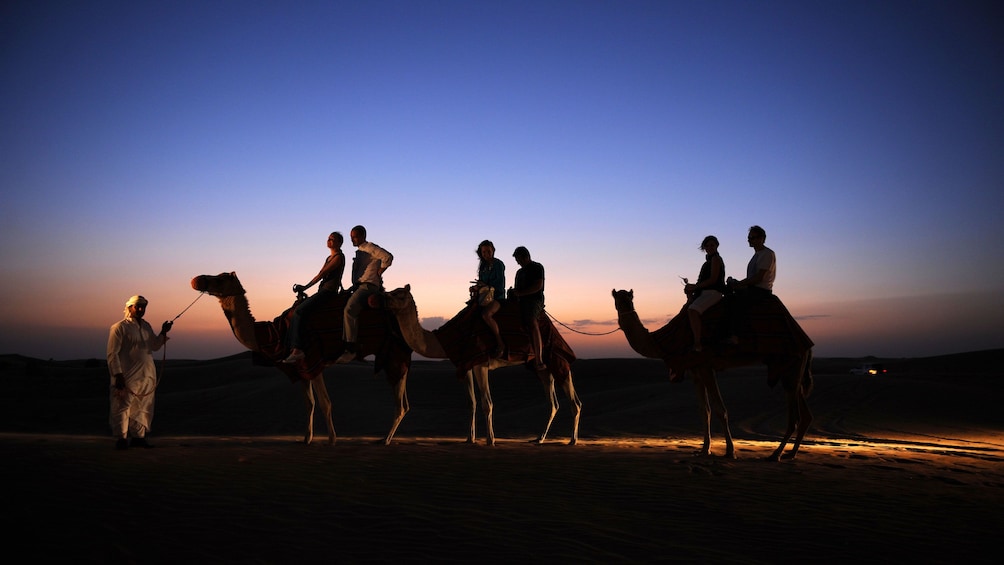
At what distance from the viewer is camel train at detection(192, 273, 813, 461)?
10.1 metres

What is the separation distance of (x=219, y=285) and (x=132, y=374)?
1.82m

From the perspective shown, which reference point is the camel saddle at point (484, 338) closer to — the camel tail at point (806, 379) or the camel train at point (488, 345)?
the camel train at point (488, 345)

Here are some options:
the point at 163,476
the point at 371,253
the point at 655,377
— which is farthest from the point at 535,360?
the point at 655,377

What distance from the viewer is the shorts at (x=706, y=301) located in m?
10.3

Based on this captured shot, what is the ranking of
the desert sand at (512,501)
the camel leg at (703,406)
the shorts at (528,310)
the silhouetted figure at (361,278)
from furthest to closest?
1. the shorts at (528,310)
2. the silhouetted figure at (361,278)
3. the camel leg at (703,406)
4. the desert sand at (512,501)

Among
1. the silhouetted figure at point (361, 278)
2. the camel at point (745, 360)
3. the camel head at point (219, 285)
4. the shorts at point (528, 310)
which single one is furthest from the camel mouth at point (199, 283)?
the camel at point (745, 360)

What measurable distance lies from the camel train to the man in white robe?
981mm

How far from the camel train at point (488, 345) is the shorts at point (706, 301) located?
0.11 meters

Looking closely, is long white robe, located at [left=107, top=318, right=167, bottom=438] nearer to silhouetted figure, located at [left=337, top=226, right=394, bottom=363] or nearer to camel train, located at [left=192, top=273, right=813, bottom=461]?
camel train, located at [left=192, top=273, right=813, bottom=461]

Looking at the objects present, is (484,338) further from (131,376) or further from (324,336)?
(131,376)

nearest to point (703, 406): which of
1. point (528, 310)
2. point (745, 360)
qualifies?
point (745, 360)

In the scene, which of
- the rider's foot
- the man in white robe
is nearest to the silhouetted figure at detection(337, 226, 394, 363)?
the rider's foot

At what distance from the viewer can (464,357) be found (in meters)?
11.6

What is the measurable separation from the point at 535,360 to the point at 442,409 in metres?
11.6
